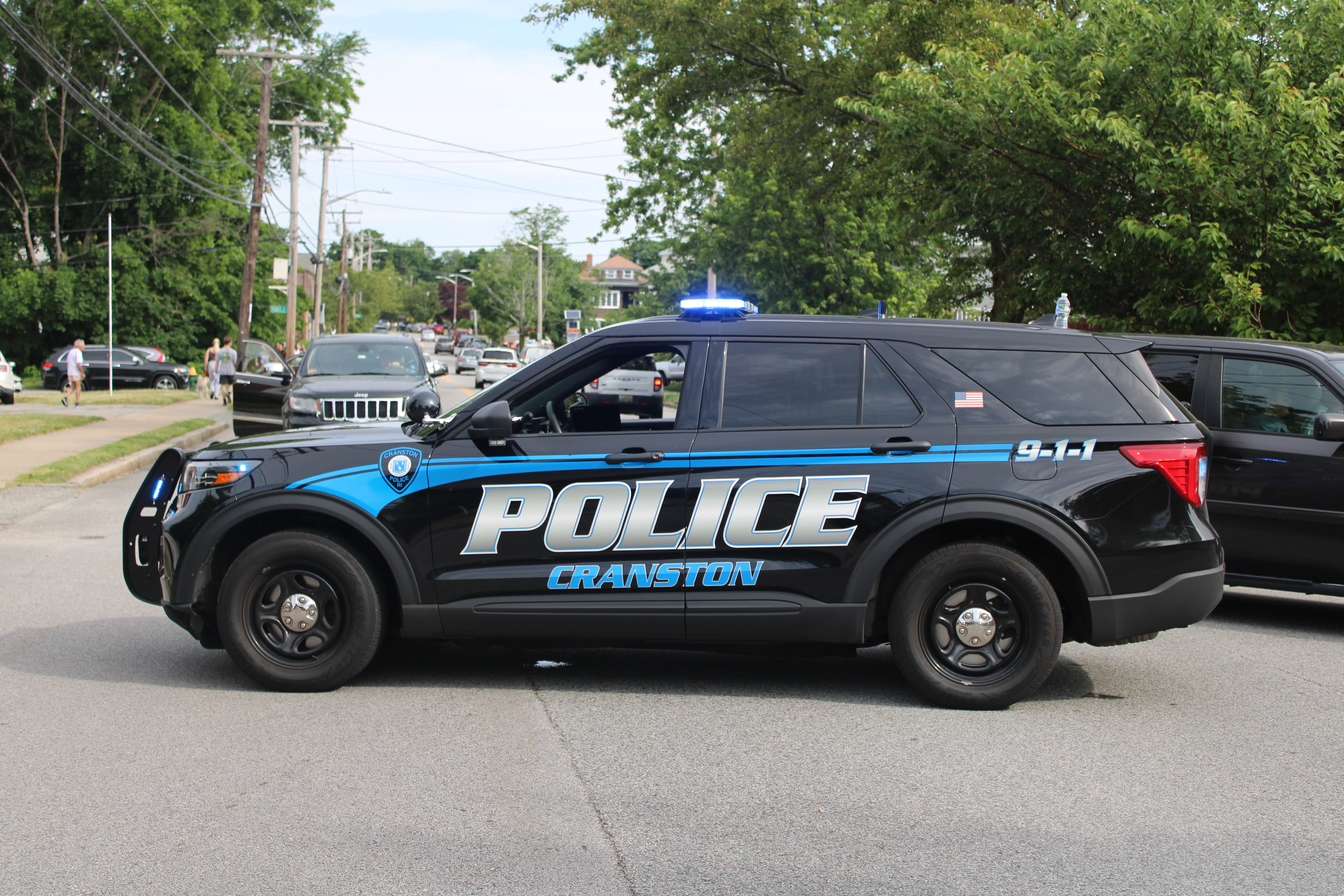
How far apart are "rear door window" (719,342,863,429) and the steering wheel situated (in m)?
0.84

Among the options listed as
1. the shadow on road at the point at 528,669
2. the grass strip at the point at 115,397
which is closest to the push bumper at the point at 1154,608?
the shadow on road at the point at 528,669

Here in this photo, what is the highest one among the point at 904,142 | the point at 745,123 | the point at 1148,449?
the point at 745,123

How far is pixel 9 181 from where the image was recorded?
142 feet

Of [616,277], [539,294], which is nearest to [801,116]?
[539,294]

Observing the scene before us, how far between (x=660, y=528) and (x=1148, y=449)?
228 cm

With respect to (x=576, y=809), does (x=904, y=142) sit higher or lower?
higher

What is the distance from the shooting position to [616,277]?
15550 cm

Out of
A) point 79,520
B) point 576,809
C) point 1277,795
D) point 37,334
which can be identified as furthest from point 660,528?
point 37,334

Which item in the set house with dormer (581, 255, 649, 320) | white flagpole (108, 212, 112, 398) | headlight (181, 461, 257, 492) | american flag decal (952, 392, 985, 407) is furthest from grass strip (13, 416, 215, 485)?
house with dormer (581, 255, 649, 320)

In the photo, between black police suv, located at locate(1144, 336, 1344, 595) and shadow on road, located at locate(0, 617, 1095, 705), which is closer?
shadow on road, located at locate(0, 617, 1095, 705)

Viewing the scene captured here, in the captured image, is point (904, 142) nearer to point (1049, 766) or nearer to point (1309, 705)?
point (1309, 705)

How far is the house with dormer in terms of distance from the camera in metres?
136

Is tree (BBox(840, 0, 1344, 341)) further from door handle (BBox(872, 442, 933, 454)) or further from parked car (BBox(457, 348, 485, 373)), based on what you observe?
parked car (BBox(457, 348, 485, 373))

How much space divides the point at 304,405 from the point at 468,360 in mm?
58004
